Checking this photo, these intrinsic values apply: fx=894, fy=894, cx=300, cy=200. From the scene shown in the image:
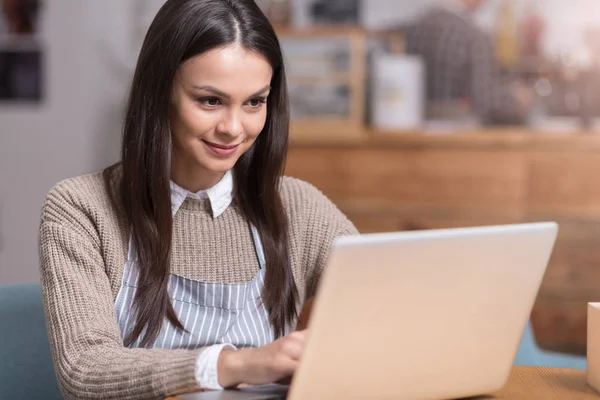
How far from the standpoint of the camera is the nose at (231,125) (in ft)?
4.36

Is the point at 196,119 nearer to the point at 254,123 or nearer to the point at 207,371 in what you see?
the point at 254,123

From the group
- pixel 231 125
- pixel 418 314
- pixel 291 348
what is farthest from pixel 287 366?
pixel 231 125

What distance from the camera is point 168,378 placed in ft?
3.45

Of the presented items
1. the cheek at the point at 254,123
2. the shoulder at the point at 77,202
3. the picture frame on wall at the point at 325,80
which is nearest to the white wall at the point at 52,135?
the picture frame on wall at the point at 325,80

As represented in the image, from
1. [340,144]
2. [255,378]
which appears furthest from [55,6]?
[255,378]

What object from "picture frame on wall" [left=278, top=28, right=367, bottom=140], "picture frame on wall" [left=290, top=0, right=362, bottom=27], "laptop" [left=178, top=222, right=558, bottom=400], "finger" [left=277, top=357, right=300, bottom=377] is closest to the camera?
"laptop" [left=178, top=222, right=558, bottom=400]

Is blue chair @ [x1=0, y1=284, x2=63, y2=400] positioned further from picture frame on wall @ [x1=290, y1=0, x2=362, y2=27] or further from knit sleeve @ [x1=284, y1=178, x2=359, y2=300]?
picture frame on wall @ [x1=290, y1=0, x2=362, y2=27]

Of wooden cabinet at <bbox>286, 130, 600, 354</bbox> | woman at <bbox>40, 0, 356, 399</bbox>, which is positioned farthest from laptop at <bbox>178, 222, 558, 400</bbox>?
wooden cabinet at <bbox>286, 130, 600, 354</bbox>

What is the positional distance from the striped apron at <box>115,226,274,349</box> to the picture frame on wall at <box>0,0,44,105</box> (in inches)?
105

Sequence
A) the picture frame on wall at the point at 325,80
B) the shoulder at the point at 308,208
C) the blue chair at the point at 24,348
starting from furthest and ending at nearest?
1. the picture frame on wall at the point at 325,80
2. the shoulder at the point at 308,208
3. the blue chair at the point at 24,348

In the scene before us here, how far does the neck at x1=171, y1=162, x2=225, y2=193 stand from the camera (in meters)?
1.48

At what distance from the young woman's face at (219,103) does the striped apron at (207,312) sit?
0.66 feet

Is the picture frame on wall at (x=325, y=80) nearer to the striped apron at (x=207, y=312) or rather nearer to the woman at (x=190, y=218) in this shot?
the woman at (x=190, y=218)

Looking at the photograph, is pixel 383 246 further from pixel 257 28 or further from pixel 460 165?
pixel 460 165
